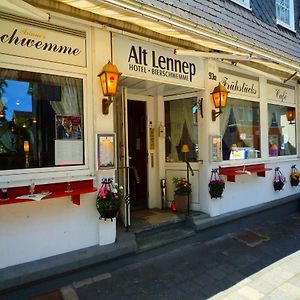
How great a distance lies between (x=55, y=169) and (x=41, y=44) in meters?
1.59

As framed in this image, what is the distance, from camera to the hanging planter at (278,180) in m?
6.71

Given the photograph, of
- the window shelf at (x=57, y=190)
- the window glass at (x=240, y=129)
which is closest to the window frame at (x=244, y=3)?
the window glass at (x=240, y=129)

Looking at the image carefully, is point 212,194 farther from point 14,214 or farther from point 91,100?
point 14,214

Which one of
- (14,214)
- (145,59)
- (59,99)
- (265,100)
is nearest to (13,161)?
(14,214)

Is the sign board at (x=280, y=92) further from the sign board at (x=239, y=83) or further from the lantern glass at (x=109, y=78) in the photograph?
the lantern glass at (x=109, y=78)

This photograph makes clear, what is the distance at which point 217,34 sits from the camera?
441 cm

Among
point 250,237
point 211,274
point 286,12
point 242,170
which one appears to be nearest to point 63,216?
point 211,274

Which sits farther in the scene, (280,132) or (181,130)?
(280,132)

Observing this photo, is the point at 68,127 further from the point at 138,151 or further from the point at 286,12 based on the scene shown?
the point at 286,12

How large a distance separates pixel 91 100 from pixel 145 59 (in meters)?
1.19

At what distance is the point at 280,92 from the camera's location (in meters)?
7.16

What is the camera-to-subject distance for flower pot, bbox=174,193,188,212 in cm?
544

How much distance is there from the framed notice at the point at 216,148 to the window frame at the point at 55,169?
94.1 inches

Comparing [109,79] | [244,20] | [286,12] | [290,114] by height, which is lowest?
[290,114]
